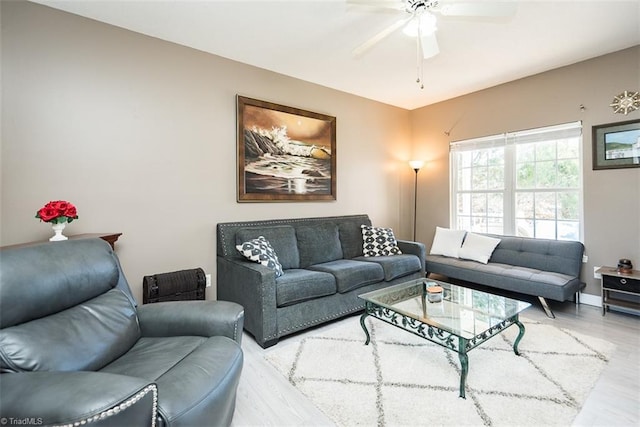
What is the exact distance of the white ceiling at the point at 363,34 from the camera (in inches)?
91.4

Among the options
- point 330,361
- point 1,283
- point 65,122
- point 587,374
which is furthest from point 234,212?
point 587,374

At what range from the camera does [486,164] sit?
13.8 feet

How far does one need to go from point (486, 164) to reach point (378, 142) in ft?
5.05

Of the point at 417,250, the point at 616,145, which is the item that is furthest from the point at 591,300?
the point at 417,250

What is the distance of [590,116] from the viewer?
10.7ft

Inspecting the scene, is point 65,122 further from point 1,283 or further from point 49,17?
point 1,283

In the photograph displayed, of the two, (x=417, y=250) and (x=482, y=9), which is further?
(x=417, y=250)

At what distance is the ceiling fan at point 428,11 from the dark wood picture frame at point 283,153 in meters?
1.41

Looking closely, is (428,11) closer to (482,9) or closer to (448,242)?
(482,9)

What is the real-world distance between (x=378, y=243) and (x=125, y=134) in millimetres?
2895

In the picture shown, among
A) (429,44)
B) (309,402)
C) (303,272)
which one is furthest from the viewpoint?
(303,272)

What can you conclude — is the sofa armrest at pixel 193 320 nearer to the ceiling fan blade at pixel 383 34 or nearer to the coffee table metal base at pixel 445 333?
the coffee table metal base at pixel 445 333

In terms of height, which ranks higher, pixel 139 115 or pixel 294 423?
pixel 139 115

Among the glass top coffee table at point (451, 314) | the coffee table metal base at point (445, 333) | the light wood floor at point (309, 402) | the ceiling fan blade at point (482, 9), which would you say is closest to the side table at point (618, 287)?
the light wood floor at point (309, 402)
